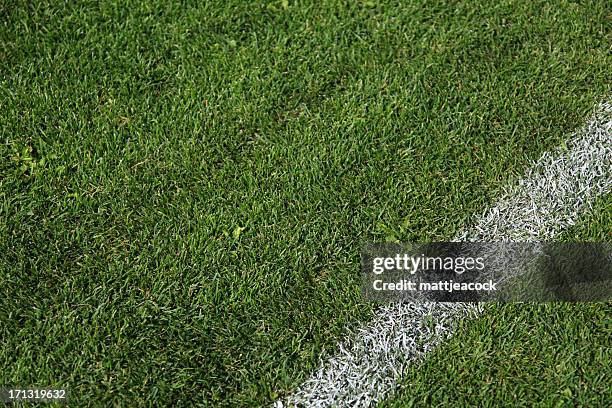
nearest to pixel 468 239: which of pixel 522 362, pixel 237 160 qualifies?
pixel 522 362

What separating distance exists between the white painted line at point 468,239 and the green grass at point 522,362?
63 mm

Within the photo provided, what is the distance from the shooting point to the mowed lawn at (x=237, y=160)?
8.64 ft

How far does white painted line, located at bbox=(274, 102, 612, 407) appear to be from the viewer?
2586 millimetres

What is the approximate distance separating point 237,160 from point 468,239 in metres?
1.01

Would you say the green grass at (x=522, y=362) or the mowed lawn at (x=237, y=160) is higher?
the mowed lawn at (x=237, y=160)

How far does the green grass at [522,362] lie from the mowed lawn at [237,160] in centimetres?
4

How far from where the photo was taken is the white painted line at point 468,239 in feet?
8.48

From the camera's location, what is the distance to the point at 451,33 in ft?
11.0

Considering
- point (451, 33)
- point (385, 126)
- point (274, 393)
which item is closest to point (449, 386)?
point (274, 393)

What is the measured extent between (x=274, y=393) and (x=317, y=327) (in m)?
0.29

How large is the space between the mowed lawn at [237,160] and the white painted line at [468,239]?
2.3 inches

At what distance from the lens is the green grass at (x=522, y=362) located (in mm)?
2557

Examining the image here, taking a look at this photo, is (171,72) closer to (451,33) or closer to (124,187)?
(124,187)

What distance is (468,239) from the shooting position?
2865 millimetres
